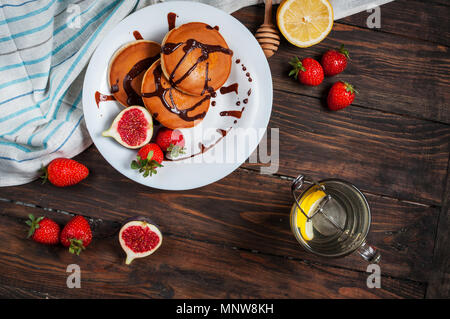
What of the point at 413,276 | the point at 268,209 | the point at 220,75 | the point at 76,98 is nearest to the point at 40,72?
the point at 76,98

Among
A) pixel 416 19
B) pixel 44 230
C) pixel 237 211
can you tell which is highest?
pixel 416 19

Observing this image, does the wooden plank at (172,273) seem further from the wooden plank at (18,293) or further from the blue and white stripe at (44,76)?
the blue and white stripe at (44,76)

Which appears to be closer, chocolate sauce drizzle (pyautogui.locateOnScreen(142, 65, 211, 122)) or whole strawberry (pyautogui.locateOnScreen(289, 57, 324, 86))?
chocolate sauce drizzle (pyautogui.locateOnScreen(142, 65, 211, 122))

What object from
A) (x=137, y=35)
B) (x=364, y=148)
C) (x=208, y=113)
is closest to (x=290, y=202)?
(x=364, y=148)

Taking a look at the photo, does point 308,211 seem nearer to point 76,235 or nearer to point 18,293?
point 76,235

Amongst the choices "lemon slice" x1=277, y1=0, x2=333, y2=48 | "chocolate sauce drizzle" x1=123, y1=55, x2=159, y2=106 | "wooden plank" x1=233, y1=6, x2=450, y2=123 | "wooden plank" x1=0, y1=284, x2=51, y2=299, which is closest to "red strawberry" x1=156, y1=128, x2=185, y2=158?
"chocolate sauce drizzle" x1=123, y1=55, x2=159, y2=106

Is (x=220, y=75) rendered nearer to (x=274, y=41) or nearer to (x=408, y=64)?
(x=274, y=41)

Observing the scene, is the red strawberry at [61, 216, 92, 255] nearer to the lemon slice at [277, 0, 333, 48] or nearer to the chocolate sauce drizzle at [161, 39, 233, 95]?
the chocolate sauce drizzle at [161, 39, 233, 95]
